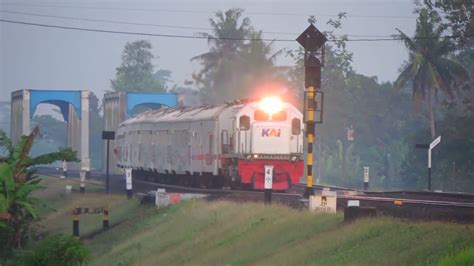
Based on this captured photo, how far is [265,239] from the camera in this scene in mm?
20875

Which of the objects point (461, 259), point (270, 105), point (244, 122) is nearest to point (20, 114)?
point (270, 105)

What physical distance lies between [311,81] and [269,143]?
856cm

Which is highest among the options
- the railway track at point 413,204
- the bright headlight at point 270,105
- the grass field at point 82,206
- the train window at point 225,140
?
the bright headlight at point 270,105

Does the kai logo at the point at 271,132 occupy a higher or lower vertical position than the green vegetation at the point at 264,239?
higher

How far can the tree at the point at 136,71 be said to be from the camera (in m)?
127

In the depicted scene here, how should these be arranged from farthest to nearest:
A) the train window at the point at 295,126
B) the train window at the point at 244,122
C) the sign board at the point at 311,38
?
the train window at the point at 295,126
the train window at the point at 244,122
the sign board at the point at 311,38

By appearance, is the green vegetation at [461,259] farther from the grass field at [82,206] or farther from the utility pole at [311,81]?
the grass field at [82,206]

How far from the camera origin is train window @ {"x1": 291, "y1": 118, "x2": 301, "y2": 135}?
115ft

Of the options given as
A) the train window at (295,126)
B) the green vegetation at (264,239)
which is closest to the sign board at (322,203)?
the green vegetation at (264,239)

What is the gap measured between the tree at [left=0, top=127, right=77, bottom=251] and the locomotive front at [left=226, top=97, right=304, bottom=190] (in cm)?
932

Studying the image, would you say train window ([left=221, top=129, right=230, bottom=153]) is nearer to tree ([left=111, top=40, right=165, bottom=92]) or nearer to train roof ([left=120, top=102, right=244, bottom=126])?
train roof ([left=120, top=102, right=244, bottom=126])

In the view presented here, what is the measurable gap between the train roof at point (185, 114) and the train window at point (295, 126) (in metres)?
1.88

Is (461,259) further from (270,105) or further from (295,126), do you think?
(270,105)

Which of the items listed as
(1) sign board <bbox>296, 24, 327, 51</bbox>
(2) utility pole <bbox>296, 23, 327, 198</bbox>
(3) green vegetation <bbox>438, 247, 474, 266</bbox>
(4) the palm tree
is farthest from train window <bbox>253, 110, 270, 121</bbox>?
(4) the palm tree
